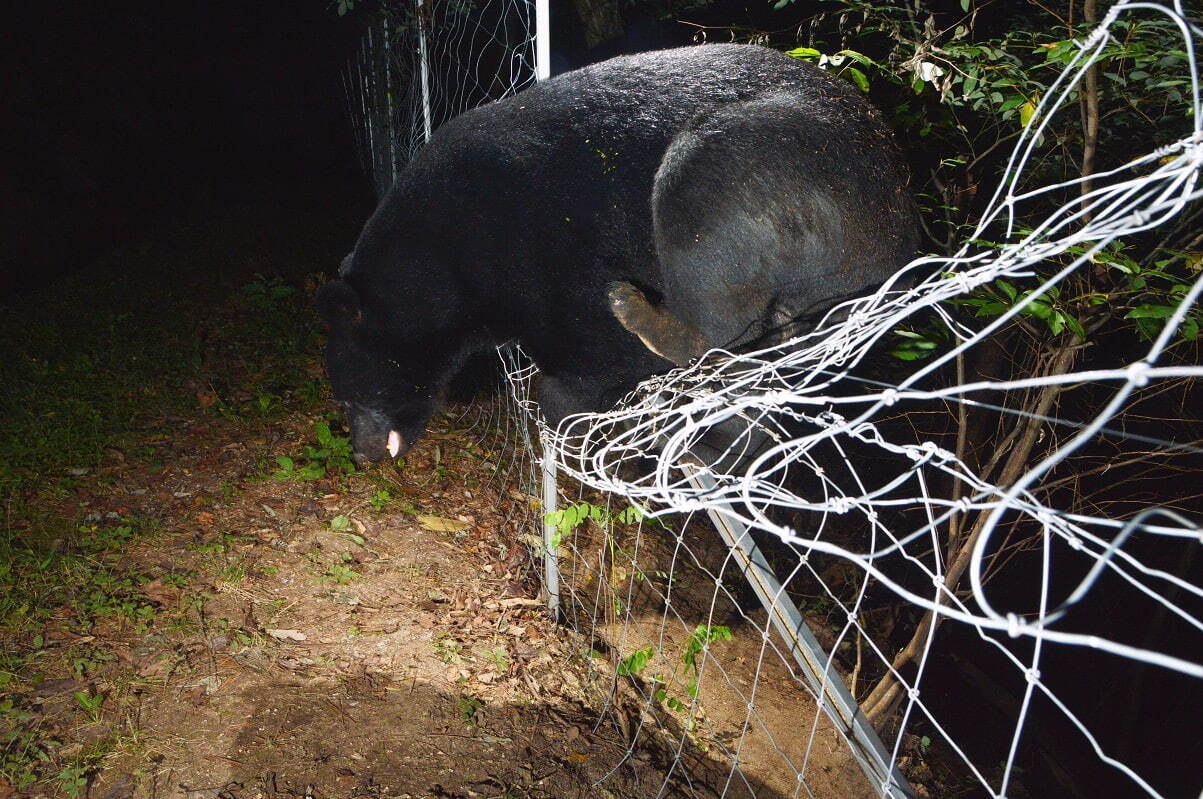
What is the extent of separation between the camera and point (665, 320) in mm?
3137

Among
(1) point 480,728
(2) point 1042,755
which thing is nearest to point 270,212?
(1) point 480,728

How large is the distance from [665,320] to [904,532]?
3356 millimetres

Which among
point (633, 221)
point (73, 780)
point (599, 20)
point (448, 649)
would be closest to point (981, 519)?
point (633, 221)

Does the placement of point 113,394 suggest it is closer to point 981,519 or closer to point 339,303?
point 339,303

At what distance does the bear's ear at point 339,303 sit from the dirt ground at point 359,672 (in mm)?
941

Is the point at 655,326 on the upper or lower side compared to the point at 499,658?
upper

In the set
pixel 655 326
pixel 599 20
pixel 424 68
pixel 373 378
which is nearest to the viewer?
pixel 655 326

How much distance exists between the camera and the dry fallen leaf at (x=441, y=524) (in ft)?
13.1

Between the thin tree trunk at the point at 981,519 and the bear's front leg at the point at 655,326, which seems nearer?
the thin tree trunk at the point at 981,519

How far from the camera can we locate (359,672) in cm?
299

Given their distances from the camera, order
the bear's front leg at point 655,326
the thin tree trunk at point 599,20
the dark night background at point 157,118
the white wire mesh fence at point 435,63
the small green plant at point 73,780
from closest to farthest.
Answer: the small green plant at point 73,780, the bear's front leg at point 655,326, the white wire mesh fence at point 435,63, the thin tree trunk at point 599,20, the dark night background at point 157,118

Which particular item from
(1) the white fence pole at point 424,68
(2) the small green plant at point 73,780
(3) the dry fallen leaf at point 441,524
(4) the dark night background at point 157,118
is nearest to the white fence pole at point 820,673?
(3) the dry fallen leaf at point 441,524

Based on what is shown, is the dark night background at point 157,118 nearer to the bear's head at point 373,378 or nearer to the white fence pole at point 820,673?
the bear's head at point 373,378

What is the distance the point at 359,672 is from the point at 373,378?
1.57 meters
